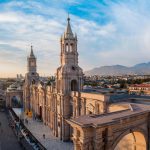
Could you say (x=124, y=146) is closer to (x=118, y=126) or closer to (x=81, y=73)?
(x=118, y=126)

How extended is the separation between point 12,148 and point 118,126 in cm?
1671

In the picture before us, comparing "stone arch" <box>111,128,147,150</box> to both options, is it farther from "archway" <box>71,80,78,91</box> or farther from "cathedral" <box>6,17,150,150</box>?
"archway" <box>71,80,78,91</box>

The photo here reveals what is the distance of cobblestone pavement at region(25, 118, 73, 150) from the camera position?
1035 inches

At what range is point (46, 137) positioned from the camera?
3014 cm

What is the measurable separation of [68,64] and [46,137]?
10841 mm

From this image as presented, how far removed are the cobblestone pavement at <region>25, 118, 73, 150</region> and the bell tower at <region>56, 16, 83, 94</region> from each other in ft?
21.8

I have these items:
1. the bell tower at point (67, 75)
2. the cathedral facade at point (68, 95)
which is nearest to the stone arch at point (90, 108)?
the cathedral facade at point (68, 95)

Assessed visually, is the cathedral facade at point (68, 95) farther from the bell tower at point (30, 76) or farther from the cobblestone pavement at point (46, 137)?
the bell tower at point (30, 76)

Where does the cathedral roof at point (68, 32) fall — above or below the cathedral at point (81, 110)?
above

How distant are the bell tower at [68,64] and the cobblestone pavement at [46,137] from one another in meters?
6.66

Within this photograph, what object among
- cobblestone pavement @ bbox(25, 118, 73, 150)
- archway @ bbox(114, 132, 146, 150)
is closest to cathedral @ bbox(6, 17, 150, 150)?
archway @ bbox(114, 132, 146, 150)

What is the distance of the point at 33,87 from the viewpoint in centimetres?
4444

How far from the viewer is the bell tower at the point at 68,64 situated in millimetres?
28062

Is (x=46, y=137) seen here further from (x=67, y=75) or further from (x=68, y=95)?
(x=67, y=75)
